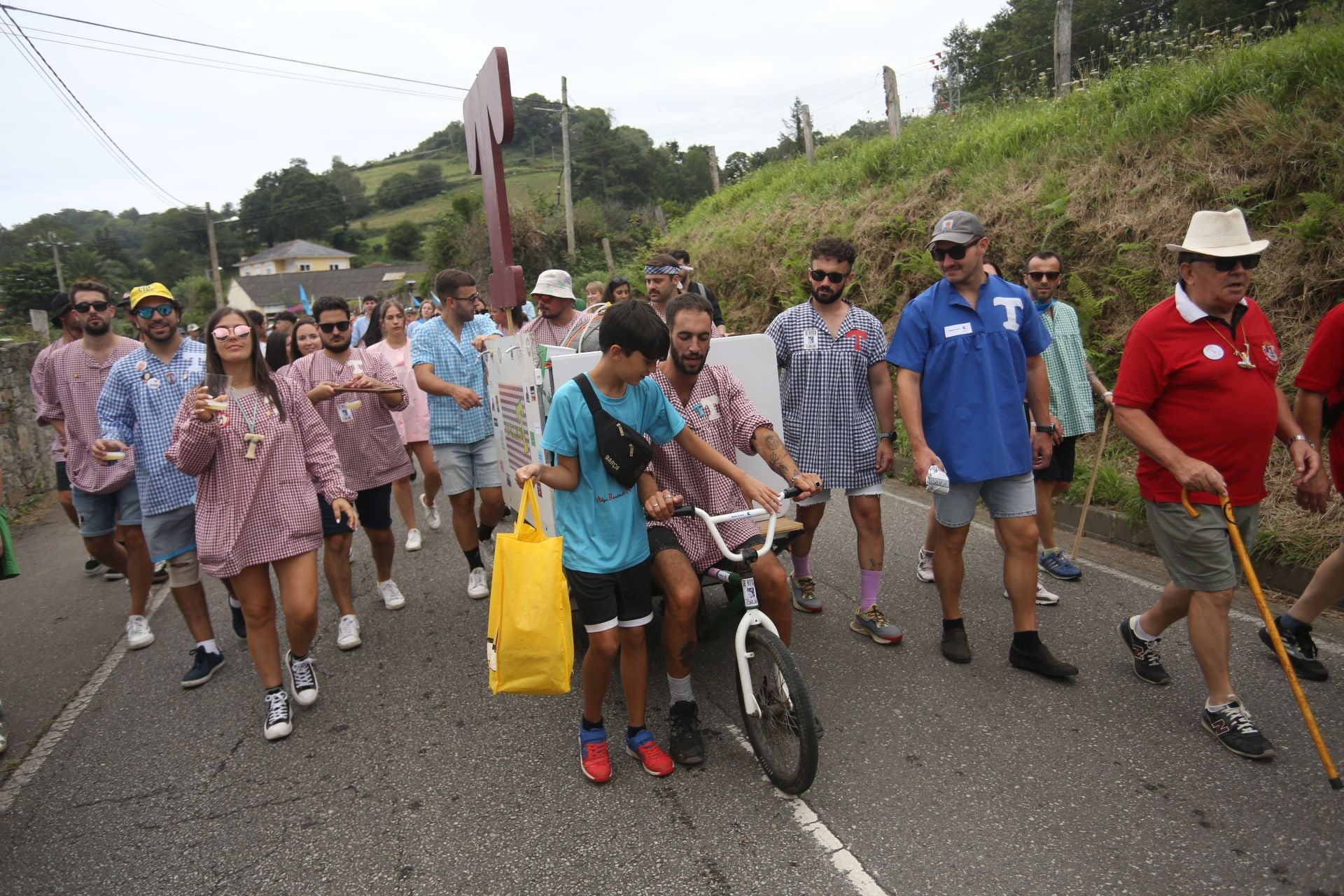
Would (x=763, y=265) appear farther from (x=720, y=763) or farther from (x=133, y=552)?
(x=720, y=763)

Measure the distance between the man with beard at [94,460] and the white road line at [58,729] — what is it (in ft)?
0.57

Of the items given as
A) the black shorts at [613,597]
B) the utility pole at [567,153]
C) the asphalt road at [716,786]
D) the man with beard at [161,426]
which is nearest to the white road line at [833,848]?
the asphalt road at [716,786]

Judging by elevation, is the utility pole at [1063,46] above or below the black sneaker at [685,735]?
above

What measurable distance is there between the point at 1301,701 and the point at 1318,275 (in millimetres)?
4846

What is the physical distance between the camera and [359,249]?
302ft

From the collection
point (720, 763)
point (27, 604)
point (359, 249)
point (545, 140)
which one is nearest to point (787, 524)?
point (720, 763)

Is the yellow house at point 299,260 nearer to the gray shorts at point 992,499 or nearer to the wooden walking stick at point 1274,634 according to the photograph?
the gray shorts at point 992,499

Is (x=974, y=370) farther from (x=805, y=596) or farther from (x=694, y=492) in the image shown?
(x=805, y=596)

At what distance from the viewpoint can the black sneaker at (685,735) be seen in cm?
354

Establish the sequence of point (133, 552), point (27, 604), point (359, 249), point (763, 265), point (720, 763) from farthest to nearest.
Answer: point (359, 249) < point (763, 265) < point (27, 604) < point (133, 552) < point (720, 763)

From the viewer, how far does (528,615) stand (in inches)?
123

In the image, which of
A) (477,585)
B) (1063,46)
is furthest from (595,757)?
(1063,46)

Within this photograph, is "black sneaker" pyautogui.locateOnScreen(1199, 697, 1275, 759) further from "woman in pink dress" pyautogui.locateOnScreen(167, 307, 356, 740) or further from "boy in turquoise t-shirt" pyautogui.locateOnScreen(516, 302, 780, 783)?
"woman in pink dress" pyautogui.locateOnScreen(167, 307, 356, 740)

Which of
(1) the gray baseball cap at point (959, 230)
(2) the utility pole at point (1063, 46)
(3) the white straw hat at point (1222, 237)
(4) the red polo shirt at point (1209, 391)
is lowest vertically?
(4) the red polo shirt at point (1209, 391)
